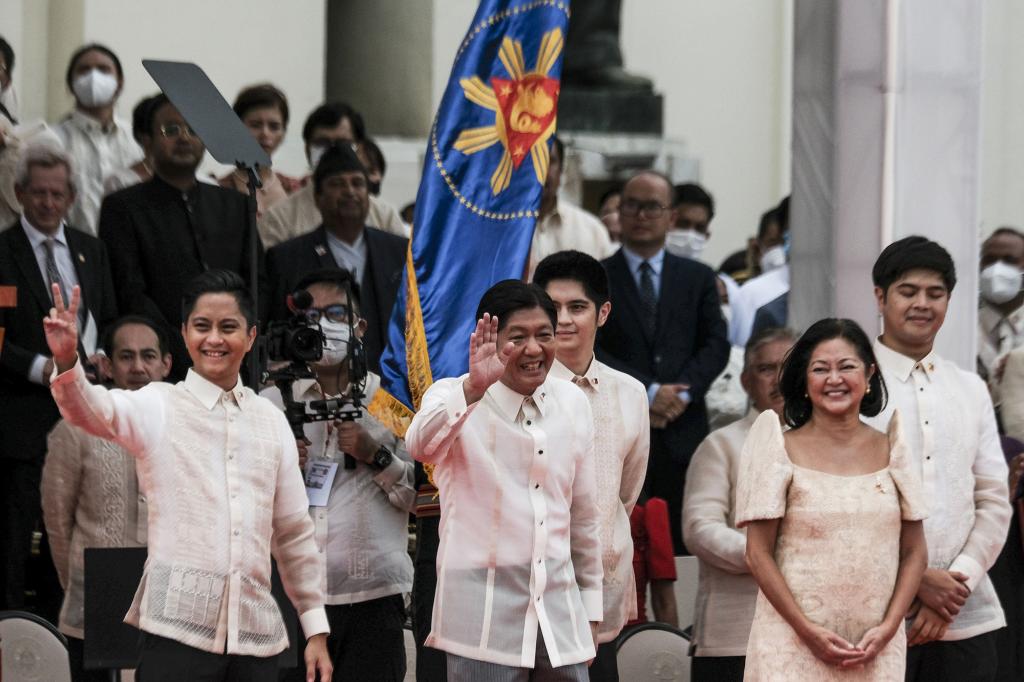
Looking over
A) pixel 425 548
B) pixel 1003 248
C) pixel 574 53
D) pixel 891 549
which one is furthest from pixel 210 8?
pixel 891 549

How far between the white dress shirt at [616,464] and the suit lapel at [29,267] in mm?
2546

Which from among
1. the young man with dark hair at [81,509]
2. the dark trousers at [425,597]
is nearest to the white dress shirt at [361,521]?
the dark trousers at [425,597]

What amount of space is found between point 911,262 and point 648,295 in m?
2.17

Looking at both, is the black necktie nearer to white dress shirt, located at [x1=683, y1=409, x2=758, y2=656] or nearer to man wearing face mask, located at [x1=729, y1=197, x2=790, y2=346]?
man wearing face mask, located at [x1=729, y1=197, x2=790, y2=346]

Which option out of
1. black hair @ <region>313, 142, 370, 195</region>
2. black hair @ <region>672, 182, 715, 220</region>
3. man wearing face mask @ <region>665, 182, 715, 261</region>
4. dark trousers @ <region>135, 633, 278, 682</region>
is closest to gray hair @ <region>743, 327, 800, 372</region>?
black hair @ <region>313, 142, 370, 195</region>

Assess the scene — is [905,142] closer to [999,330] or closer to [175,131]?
[999,330]

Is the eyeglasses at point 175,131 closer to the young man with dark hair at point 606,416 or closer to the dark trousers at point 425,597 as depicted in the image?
the young man with dark hair at point 606,416

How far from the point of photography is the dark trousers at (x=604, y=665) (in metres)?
6.44

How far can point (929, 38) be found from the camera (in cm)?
793

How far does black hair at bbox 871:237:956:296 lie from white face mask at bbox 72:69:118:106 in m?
4.52

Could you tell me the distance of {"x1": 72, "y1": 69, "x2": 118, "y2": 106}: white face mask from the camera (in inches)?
386

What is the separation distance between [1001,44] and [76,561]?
11.4m

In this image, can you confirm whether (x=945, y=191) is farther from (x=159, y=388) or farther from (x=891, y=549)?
(x=159, y=388)

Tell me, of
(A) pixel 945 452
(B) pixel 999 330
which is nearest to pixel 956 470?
(A) pixel 945 452
